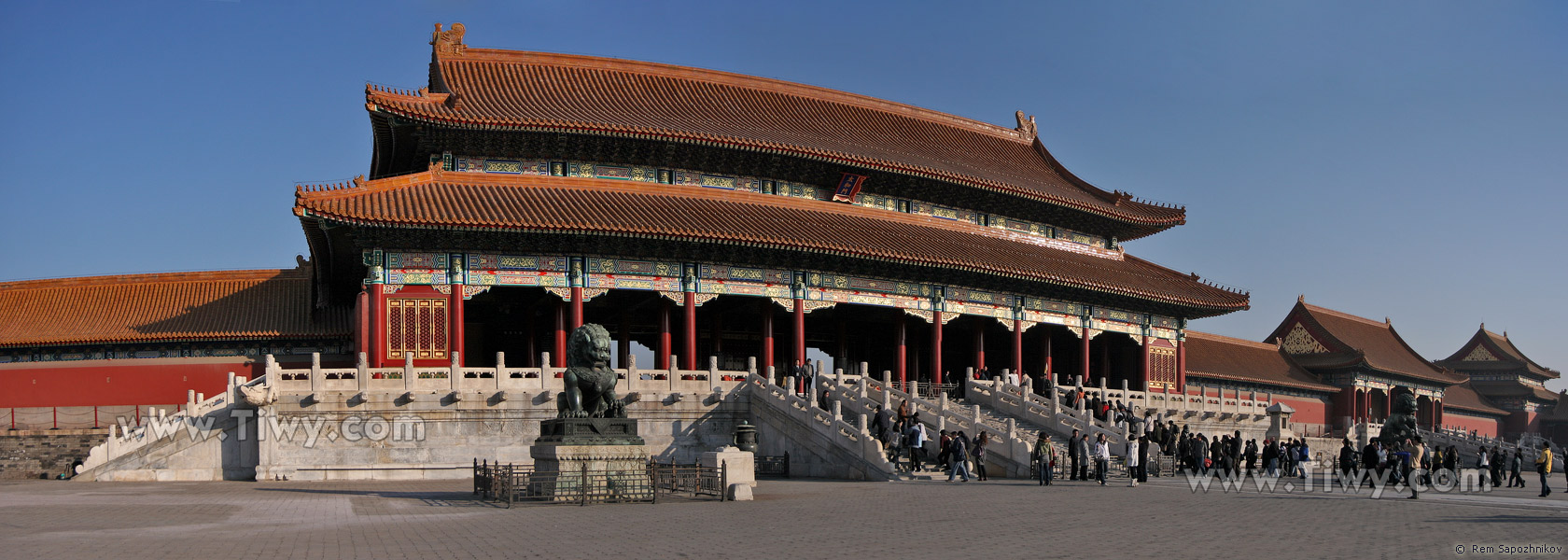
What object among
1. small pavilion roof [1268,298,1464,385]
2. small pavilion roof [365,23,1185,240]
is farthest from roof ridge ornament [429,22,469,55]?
small pavilion roof [1268,298,1464,385]

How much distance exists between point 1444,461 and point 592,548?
2590 centimetres

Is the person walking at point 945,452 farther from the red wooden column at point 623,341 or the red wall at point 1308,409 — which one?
the red wall at point 1308,409

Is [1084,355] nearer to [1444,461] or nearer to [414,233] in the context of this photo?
[1444,461]

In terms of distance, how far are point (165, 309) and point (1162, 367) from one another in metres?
32.8

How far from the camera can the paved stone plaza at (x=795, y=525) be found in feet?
46.1

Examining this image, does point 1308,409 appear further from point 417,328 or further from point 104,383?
point 104,383

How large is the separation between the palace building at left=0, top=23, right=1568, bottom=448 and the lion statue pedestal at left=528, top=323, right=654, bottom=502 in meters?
8.69

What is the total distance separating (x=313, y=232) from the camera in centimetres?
3416

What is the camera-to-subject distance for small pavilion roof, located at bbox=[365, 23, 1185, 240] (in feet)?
121

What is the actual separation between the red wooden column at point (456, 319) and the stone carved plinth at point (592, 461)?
12.6 meters

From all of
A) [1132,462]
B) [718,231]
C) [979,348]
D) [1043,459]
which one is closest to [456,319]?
[718,231]

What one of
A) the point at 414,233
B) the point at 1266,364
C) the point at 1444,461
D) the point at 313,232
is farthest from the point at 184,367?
the point at 1266,364

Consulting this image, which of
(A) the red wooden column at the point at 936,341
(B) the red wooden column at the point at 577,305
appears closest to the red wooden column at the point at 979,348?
(A) the red wooden column at the point at 936,341

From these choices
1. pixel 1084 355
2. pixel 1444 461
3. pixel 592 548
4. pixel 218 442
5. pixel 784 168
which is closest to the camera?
pixel 592 548
